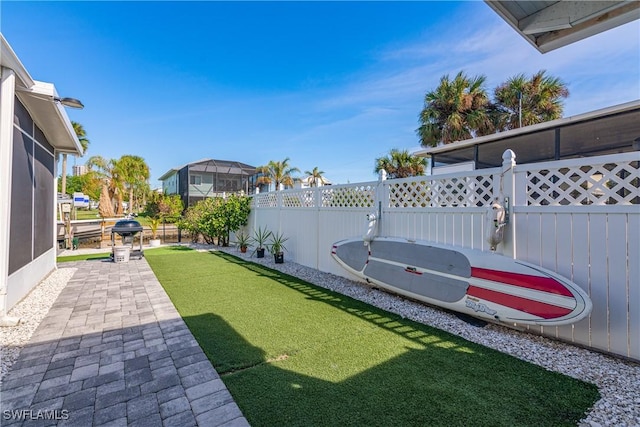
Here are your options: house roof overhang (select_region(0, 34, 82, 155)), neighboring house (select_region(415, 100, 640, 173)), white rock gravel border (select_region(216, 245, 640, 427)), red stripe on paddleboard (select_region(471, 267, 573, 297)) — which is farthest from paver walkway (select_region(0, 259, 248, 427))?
neighboring house (select_region(415, 100, 640, 173))

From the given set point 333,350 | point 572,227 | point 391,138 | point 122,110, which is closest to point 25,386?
point 333,350

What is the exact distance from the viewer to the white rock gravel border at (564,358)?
2.03 m

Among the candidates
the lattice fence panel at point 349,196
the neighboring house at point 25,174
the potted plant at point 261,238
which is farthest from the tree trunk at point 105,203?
the lattice fence panel at point 349,196

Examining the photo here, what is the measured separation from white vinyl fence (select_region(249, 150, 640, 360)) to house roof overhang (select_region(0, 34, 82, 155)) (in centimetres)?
550

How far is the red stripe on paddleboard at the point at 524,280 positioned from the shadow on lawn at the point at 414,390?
0.83 metres

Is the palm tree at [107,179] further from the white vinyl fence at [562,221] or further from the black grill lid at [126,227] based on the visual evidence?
the white vinyl fence at [562,221]

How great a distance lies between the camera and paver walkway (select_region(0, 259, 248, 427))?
200cm

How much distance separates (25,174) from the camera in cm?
486

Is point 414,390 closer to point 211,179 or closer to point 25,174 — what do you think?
point 25,174

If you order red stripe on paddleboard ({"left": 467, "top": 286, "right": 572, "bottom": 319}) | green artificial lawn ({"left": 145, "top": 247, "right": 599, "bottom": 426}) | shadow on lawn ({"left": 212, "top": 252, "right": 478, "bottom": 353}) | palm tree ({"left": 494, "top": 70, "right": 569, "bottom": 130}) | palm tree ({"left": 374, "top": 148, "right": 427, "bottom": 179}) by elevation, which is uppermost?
palm tree ({"left": 494, "top": 70, "right": 569, "bottom": 130})

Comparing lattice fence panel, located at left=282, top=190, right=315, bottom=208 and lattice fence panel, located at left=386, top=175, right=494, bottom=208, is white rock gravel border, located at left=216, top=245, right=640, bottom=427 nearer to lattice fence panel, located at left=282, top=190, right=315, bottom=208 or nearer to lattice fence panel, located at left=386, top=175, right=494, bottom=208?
lattice fence panel, located at left=386, top=175, right=494, bottom=208

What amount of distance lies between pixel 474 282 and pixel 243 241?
315 inches

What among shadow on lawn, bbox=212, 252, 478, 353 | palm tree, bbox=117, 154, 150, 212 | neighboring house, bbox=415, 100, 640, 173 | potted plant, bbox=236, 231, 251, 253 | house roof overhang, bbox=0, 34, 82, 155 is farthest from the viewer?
palm tree, bbox=117, 154, 150, 212

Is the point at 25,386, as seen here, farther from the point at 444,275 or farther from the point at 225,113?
the point at 225,113
